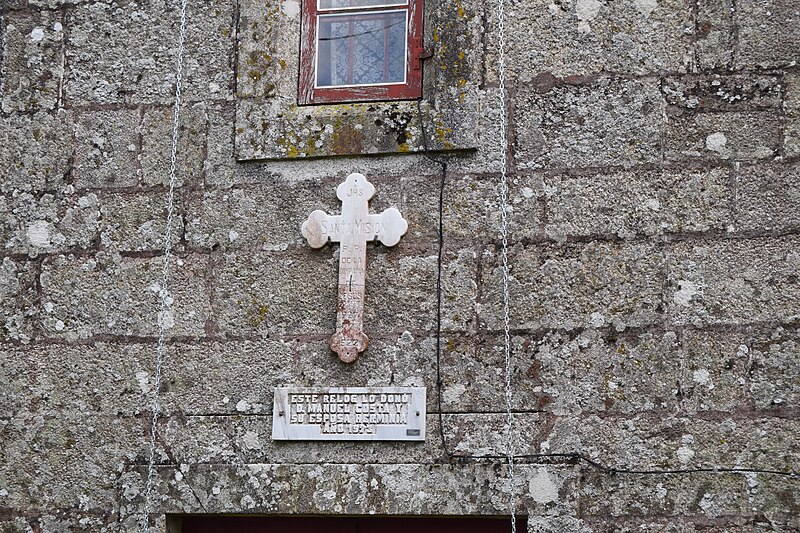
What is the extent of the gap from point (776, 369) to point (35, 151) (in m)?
3.18

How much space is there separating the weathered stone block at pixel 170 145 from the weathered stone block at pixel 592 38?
1247mm

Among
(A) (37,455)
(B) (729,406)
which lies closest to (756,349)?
(B) (729,406)

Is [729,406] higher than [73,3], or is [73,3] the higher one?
[73,3]

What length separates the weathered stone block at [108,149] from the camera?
183 inches

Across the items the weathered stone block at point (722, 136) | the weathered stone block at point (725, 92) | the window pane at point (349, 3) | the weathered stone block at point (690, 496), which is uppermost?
the window pane at point (349, 3)

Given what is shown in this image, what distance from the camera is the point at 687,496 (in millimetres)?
3994

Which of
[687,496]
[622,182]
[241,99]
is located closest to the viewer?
[687,496]

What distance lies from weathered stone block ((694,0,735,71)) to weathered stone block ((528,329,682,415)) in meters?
1.10

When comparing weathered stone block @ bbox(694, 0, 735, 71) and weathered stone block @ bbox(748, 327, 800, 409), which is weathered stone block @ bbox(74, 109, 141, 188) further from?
weathered stone block @ bbox(748, 327, 800, 409)

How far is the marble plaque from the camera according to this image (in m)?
4.20

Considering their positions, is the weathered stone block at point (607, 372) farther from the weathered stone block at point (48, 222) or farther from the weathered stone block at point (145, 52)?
the weathered stone block at point (48, 222)

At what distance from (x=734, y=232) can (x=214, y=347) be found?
2.10m

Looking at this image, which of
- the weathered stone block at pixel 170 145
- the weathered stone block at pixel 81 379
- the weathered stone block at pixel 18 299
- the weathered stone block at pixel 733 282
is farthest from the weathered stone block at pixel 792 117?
the weathered stone block at pixel 18 299

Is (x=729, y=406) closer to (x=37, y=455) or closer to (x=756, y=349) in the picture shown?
(x=756, y=349)
